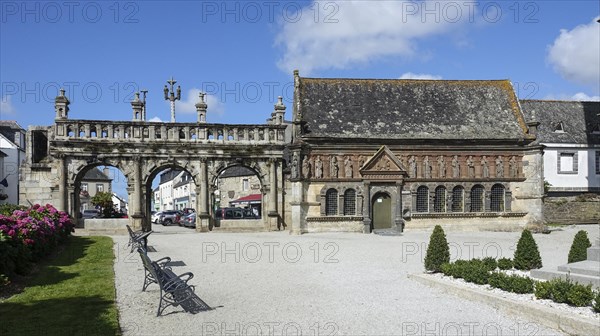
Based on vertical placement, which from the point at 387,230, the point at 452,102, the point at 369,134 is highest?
the point at 452,102

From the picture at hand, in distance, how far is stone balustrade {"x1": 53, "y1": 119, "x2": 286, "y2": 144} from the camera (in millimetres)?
31078

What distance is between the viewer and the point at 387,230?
31312 mm

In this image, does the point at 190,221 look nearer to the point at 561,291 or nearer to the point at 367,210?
the point at 367,210

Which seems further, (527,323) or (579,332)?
(527,323)

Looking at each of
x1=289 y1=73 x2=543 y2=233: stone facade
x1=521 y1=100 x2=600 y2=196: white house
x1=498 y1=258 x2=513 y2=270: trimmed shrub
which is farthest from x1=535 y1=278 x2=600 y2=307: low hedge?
x1=521 y1=100 x2=600 y2=196: white house

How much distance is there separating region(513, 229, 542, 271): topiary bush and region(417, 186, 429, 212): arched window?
60.1 feet

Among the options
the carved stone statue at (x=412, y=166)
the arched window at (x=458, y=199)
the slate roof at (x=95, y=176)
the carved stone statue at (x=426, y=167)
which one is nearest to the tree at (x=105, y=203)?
the carved stone statue at (x=412, y=166)

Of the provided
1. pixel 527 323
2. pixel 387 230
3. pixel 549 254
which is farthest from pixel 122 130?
pixel 527 323

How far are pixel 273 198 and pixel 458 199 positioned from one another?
1112cm

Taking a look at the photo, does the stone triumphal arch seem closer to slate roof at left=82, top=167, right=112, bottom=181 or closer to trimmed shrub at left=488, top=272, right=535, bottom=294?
trimmed shrub at left=488, top=272, right=535, bottom=294

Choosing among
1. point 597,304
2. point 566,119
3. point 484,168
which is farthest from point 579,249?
point 566,119

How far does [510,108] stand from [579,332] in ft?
93.9

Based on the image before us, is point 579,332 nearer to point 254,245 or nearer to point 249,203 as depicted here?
point 254,245

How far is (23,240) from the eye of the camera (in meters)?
13.8
